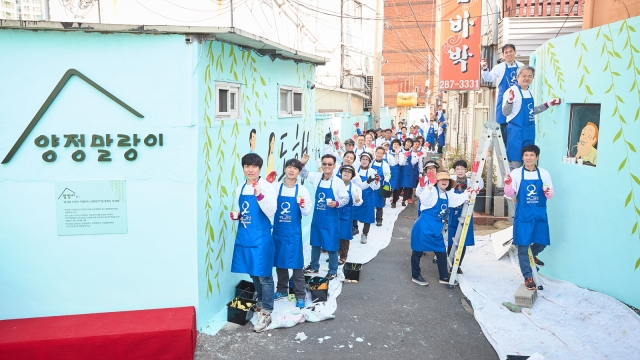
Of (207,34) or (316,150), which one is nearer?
(207,34)

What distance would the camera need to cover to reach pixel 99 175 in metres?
5.35

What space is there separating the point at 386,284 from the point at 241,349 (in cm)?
285

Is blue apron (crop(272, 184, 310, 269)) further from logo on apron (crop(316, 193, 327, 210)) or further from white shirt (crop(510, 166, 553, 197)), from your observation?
white shirt (crop(510, 166, 553, 197))

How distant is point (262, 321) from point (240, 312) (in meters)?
0.27

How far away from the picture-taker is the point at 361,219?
9867 mm

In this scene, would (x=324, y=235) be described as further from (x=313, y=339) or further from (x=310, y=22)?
(x=310, y=22)

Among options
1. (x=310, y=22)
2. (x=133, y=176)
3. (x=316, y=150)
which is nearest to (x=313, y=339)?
(x=133, y=176)

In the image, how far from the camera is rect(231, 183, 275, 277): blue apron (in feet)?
19.6

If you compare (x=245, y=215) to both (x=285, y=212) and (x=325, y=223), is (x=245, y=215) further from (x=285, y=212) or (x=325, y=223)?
(x=325, y=223)

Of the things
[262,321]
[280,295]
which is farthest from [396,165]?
[262,321]

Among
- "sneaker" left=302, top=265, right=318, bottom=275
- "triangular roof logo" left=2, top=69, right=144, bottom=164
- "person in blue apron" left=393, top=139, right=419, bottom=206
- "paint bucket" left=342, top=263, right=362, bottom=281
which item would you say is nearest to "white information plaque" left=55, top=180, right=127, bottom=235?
"triangular roof logo" left=2, top=69, right=144, bottom=164

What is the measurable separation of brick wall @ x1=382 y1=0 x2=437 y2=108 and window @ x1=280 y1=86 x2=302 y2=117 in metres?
34.7

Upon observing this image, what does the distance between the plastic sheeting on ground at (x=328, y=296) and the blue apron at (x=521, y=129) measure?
2.91 m

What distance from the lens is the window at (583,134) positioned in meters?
6.67
